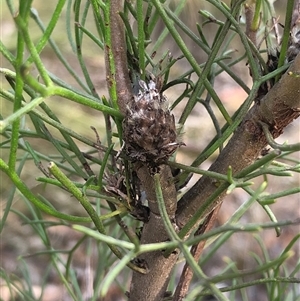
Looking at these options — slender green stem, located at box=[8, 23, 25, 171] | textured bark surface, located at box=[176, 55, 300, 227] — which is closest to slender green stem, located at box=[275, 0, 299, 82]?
textured bark surface, located at box=[176, 55, 300, 227]

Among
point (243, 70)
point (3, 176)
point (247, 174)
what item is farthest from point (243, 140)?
point (243, 70)

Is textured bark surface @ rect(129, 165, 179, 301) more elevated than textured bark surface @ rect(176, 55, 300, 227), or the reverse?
textured bark surface @ rect(176, 55, 300, 227)

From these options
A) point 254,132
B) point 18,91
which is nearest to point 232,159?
point 254,132

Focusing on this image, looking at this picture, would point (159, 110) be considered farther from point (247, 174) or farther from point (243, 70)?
point (243, 70)

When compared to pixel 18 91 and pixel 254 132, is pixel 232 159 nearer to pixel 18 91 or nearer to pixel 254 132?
pixel 254 132

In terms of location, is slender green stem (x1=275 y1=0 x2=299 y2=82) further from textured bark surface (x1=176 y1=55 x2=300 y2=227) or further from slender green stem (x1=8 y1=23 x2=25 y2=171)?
slender green stem (x1=8 y1=23 x2=25 y2=171)

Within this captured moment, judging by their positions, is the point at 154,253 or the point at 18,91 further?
the point at 154,253

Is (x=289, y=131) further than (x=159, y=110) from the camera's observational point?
Yes

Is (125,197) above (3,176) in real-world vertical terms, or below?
below
